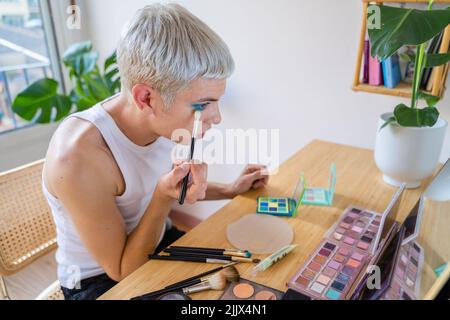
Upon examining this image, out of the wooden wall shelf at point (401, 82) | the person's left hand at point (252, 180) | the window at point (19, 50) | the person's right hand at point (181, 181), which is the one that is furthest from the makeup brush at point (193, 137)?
the window at point (19, 50)

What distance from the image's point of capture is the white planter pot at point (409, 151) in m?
0.85

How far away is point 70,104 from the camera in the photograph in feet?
5.04

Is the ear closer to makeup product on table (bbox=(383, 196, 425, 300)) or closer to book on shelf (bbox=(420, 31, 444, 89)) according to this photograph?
makeup product on table (bbox=(383, 196, 425, 300))

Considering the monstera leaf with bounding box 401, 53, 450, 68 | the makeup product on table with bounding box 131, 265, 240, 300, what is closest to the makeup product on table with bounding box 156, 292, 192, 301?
the makeup product on table with bounding box 131, 265, 240, 300

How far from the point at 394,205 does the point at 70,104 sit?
53.3 inches

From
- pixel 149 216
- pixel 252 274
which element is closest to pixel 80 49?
pixel 149 216

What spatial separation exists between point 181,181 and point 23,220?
519 mm

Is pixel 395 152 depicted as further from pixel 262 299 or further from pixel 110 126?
pixel 110 126

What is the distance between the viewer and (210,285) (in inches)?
24.2

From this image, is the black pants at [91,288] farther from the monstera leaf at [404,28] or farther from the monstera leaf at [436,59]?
the monstera leaf at [436,59]

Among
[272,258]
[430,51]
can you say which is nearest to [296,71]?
[430,51]

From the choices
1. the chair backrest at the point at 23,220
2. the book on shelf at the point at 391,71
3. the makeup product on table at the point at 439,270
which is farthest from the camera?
the book on shelf at the point at 391,71

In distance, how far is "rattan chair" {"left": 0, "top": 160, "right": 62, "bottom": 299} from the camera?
916 mm

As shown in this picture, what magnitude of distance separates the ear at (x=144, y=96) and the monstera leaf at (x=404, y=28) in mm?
451
